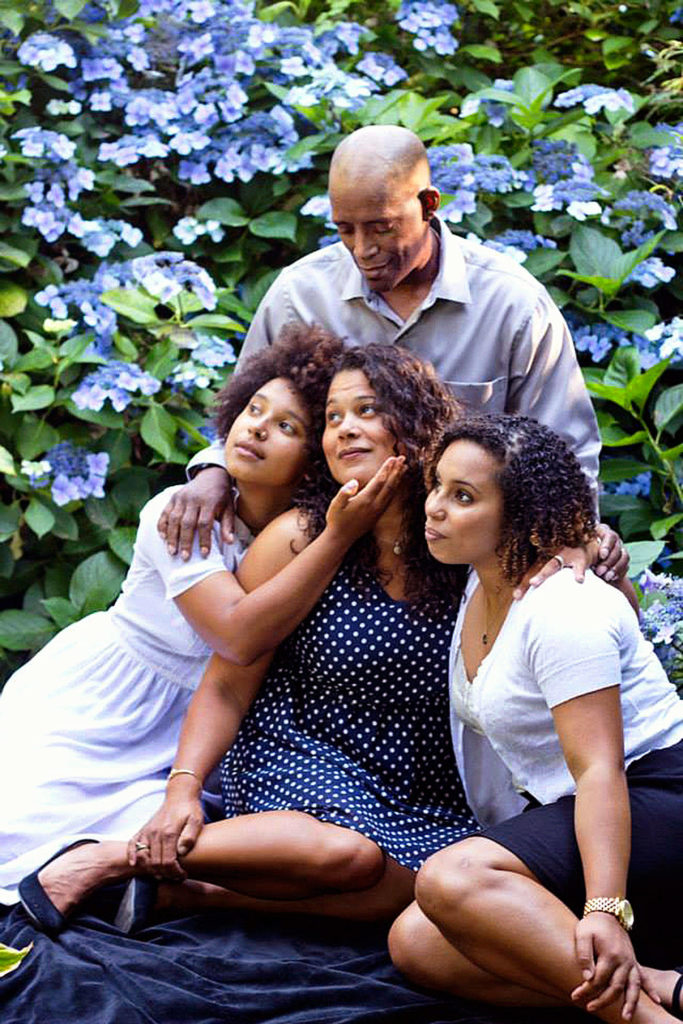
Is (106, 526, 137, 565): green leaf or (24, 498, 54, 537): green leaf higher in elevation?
(24, 498, 54, 537): green leaf

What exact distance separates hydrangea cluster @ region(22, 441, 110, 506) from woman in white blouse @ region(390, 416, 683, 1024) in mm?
1541

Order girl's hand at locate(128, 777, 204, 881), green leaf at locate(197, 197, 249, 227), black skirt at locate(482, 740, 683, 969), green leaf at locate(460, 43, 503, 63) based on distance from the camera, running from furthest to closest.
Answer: green leaf at locate(460, 43, 503, 63), green leaf at locate(197, 197, 249, 227), girl's hand at locate(128, 777, 204, 881), black skirt at locate(482, 740, 683, 969)

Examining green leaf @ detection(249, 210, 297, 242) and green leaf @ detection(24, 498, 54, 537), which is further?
green leaf @ detection(249, 210, 297, 242)

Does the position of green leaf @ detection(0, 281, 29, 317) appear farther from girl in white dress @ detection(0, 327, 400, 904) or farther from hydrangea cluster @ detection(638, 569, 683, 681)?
hydrangea cluster @ detection(638, 569, 683, 681)

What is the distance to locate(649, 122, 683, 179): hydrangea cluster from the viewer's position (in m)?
4.38

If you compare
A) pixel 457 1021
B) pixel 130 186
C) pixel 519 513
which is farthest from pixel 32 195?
pixel 457 1021

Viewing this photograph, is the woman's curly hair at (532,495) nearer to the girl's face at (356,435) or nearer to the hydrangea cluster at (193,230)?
the girl's face at (356,435)

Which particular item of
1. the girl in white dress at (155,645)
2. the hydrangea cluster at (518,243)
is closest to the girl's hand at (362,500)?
the girl in white dress at (155,645)

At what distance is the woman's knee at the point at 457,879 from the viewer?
2.45m

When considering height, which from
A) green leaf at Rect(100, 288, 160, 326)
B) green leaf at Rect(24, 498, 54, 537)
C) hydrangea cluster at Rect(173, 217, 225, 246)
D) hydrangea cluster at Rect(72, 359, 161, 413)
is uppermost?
hydrangea cluster at Rect(173, 217, 225, 246)

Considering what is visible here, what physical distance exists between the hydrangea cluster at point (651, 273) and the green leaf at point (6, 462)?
182cm

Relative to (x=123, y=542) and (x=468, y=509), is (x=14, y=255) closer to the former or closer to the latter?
(x=123, y=542)

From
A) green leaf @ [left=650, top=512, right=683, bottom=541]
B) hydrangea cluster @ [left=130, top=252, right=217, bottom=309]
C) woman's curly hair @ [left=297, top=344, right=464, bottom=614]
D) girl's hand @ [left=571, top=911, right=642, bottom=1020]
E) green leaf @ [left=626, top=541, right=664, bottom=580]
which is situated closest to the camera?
girl's hand @ [left=571, top=911, right=642, bottom=1020]

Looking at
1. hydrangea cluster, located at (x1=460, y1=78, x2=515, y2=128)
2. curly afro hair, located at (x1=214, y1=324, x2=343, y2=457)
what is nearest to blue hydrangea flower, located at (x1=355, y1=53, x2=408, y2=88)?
hydrangea cluster, located at (x1=460, y1=78, x2=515, y2=128)
